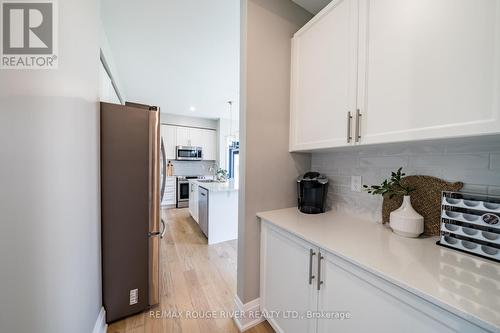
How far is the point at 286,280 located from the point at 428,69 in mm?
1375

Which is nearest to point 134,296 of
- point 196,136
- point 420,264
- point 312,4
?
point 420,264

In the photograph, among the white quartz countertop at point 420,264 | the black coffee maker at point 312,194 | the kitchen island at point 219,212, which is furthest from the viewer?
the kitchen island at point 219,212

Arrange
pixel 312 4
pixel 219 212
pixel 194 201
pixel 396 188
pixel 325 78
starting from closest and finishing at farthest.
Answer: pixel 396 188, pixel 325 78, pixel 312 4, pixel 219 212, pixel 194 201

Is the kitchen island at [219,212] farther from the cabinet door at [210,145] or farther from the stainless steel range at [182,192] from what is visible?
the cabinet door at [210,145]

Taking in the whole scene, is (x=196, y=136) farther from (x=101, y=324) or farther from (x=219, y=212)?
(x=101, y=324)

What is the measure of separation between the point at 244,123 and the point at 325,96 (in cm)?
61

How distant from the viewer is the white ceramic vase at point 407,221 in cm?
102

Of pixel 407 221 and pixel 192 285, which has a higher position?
pixel 407 221

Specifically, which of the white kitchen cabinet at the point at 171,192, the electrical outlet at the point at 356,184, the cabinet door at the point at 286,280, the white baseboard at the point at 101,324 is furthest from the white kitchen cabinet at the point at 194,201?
the electrical outlet at the point at 356,184

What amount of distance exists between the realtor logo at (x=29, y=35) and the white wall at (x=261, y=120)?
1031 mm

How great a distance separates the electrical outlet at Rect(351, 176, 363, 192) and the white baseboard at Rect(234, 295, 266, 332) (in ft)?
3.89

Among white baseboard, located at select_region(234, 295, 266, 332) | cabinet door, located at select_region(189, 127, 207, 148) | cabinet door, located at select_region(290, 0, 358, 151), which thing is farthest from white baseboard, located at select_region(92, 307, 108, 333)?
cabinet door, located at select_region(189, 127, 207, 148)

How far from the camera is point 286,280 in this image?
1.20 m

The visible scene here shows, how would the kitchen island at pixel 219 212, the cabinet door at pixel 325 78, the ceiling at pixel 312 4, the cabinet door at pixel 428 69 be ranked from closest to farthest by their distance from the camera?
1. the cabinet door at pixel 428 69
2. the cabinet door at pixel 325 78
3. the ceiling at pixel 312 4
4. the kitchen island at pixel 219 212
